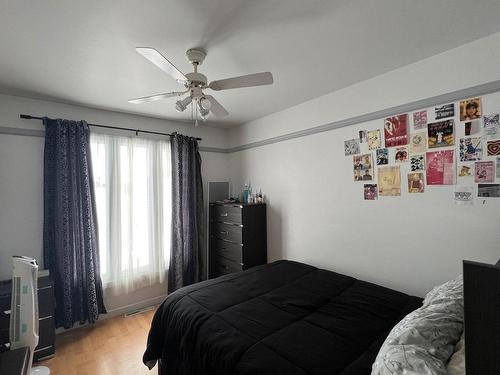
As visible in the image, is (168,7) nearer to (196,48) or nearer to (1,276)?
(196,48)

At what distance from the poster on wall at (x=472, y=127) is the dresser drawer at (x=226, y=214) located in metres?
2.26

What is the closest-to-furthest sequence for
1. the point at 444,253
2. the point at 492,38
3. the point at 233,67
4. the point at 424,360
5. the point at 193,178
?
1. the point at 424,360
2. the point at 492,38
3. the point at 444,253
4. the point at 233,67
5. the point at 193,178

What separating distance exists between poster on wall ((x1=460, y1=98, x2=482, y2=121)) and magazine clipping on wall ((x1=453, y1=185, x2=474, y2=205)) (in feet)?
1.62

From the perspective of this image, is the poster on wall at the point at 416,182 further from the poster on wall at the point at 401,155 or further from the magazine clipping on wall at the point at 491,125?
the magazine clipping on wall at the point at 491,125

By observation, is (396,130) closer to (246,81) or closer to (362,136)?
(362,136)

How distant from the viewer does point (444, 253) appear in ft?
6.07

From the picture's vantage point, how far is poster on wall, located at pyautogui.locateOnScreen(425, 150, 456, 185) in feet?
5.96

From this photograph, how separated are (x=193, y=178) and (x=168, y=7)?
233 cm

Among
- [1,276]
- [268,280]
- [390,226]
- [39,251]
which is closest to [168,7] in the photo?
[268,280]

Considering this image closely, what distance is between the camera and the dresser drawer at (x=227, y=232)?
3.13 m

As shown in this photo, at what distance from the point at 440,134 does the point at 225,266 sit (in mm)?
2745

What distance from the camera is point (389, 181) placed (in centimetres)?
216

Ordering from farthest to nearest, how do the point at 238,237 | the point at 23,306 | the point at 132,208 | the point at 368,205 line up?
1. the point at 238,237
2. the point at 132,208
3. the point at 368,205
4. the point at 23,306

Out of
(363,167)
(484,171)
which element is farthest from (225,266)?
(484,171)
